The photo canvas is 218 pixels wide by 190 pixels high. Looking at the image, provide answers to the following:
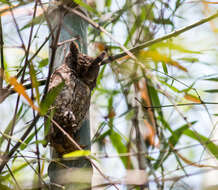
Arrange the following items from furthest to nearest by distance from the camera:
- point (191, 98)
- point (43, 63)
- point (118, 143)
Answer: point (118, 143)
point (43, 63)
point (191, 98)

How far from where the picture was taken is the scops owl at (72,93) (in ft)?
4.43

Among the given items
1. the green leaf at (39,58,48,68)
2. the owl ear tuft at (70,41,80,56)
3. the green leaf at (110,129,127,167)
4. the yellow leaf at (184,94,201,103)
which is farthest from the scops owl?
the green leaf at (110,129,127,167)

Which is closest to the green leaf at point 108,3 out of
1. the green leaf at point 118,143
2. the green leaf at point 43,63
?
the green leaf at point 43,63

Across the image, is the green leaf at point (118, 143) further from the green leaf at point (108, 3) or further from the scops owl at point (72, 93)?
the green leaf at point (108, 3)

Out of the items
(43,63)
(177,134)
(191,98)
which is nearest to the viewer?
(191,98)

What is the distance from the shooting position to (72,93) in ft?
4.94

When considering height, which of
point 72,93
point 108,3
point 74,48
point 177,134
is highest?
point 108,3

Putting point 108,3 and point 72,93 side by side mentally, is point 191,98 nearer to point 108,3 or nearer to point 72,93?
point 72,93

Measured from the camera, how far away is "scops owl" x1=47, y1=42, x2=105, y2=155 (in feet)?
Result: 4.43

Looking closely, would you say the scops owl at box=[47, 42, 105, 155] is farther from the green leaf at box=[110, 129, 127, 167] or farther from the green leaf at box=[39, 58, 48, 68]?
the green leaf at box=[110, 129, 127, 167]

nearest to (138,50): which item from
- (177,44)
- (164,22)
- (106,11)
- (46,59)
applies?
(177,44)

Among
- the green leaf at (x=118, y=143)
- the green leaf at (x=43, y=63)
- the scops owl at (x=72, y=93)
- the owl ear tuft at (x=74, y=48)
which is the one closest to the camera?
the scops owl at (x=72, y=93)

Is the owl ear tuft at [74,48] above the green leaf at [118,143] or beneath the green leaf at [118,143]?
above

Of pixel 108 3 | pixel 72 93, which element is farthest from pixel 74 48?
pixel 108 3
